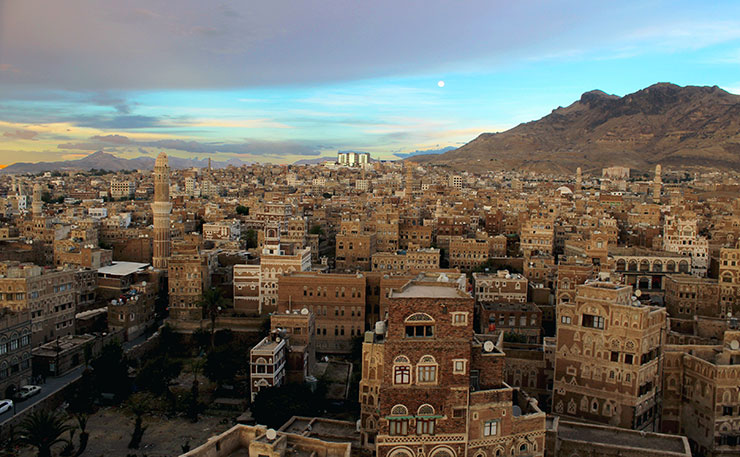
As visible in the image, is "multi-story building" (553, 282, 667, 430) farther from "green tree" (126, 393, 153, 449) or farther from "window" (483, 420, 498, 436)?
"green tree" (126, 393, 153, 449)

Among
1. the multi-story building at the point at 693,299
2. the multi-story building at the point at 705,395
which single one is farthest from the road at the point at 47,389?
the multi-story building at the point at 693,299

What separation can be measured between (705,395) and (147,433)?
22.7m

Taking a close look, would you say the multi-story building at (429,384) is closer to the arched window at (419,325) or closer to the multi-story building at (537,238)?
the arched window at (419,325)

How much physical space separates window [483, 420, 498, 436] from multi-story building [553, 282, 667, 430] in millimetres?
8341

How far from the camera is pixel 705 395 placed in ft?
73.7

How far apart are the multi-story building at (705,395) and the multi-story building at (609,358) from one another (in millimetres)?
805

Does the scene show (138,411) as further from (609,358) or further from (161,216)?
(161,216)

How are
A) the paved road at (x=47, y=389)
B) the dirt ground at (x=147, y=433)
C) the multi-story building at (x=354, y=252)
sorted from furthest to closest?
1. the multi-story building at (x=354, y=252)
2. the paved road at (x=47, y=389)
3. the dirt ground at (x=147, y=433)

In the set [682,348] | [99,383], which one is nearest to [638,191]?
[682,348]

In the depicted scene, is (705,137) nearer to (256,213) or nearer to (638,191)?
(638,191)

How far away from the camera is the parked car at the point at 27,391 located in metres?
26.9

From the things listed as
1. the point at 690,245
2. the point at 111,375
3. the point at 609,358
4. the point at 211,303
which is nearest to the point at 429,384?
the point at 609,358

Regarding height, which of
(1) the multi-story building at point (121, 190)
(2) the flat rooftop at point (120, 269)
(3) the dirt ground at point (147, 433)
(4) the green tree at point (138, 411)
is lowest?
(3) the dirt ground at point (147, 433)

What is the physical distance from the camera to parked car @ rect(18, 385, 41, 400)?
2689 cm
